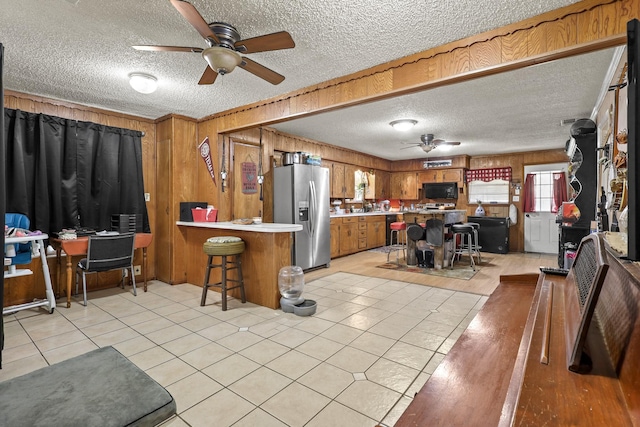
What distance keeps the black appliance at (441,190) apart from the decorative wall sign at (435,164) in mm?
455

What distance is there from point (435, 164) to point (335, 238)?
3767 millimetres

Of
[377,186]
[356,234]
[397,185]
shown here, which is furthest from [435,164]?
[356,234]

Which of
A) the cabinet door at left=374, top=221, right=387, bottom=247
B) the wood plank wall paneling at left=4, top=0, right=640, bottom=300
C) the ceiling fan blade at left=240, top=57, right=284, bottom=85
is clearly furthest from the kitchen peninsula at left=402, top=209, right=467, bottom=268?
the ceiling fan blade at left=240, top=57, right=284, bottom=85

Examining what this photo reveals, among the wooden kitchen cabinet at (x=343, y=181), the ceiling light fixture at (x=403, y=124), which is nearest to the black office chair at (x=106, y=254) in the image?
the ceiling light fixture at (x=403, y=124)

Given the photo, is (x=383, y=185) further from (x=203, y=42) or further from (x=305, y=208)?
(x=203, y=42)

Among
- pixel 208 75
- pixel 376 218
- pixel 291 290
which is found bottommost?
pixel 291 290

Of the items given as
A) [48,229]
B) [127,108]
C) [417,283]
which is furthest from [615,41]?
[48,229]

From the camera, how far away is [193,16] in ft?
5.87

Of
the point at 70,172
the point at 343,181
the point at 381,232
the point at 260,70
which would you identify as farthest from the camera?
the point at 381,232

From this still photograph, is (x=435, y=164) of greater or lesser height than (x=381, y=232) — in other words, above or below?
above

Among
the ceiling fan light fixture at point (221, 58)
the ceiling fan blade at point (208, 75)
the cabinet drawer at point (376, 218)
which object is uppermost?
the ceiling fan blade at point (208, 75)

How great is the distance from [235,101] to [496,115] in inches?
144

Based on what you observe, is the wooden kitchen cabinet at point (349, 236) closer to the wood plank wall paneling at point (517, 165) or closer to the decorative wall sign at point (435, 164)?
the decorative wall sign at point (435, 164)

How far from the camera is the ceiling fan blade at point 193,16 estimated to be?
64.7 inches
